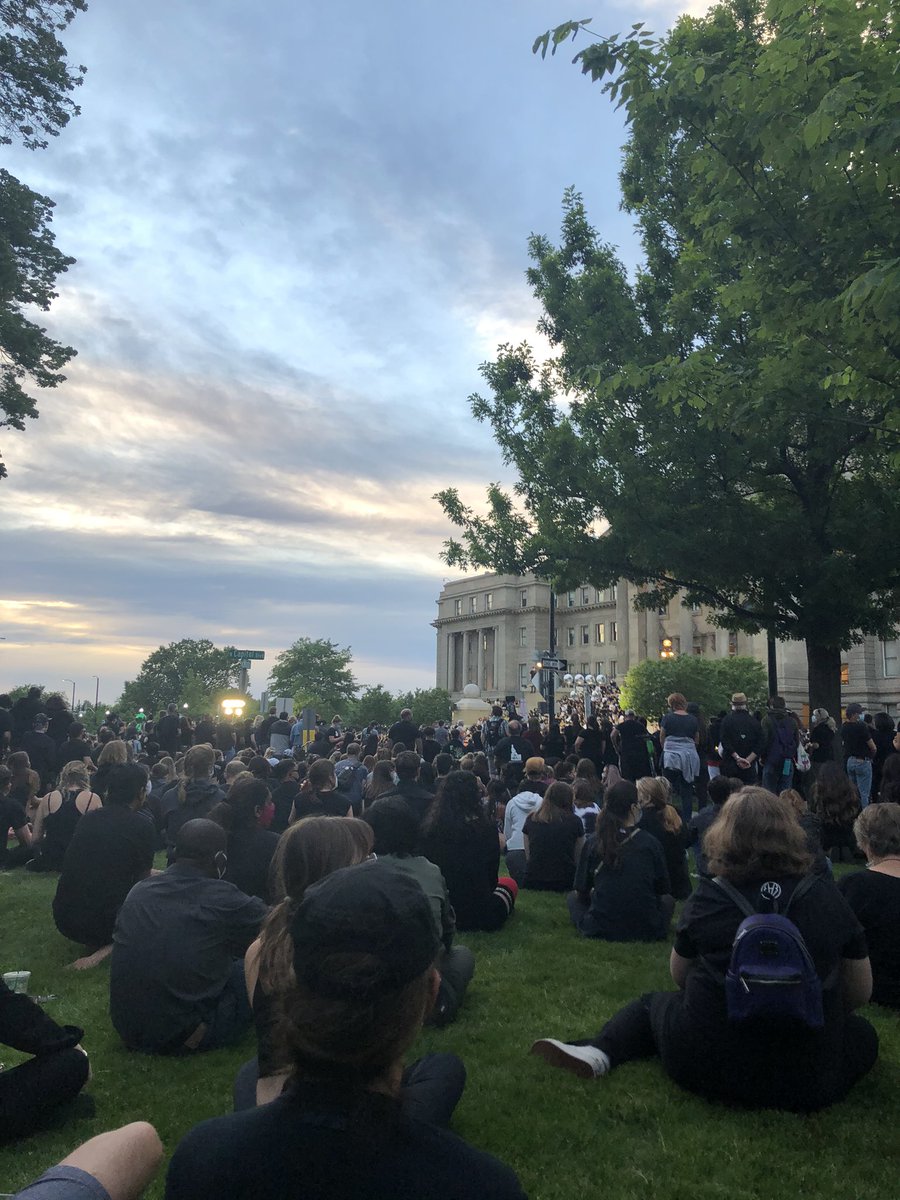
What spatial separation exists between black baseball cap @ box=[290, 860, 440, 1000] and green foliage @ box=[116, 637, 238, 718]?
424 ft

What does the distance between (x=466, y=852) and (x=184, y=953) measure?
290cm

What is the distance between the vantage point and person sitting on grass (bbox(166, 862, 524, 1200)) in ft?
5.41

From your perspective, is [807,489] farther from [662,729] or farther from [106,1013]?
[106,1013]

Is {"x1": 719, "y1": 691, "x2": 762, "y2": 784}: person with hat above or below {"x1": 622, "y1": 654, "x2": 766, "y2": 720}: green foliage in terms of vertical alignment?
below

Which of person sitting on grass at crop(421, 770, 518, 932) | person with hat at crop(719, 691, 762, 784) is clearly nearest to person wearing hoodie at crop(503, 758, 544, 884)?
person sitting on grass at crop(421, 770, 518, 932)

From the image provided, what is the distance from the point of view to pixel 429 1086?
11.4 ft

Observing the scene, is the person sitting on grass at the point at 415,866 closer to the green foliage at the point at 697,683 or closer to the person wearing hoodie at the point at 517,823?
the person wearing hoodie at the point at 517,823

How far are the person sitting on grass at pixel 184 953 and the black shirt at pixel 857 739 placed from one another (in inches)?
424

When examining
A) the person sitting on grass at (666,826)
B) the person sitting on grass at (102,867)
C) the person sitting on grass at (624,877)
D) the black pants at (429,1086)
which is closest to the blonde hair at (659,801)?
the person sitting on grass at (666,826)

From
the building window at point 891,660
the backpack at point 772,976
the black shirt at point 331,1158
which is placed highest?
the building window at point 891,660

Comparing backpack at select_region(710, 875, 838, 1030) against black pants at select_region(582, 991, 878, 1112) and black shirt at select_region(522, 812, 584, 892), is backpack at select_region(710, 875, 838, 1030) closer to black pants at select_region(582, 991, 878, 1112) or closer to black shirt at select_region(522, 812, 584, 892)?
black pants at select_region(582, 991, 878, 1112)

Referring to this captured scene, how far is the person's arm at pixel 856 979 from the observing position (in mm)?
3943

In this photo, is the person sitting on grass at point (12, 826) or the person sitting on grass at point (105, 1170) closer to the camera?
the person sitting on grass at point (105, 1170)

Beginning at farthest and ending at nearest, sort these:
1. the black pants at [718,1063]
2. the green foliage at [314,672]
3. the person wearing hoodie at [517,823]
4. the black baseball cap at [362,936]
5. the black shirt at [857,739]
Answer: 1. the green foliage at [314,672]
2. the black shirt at [857,739]
3. the person wearing hoodie at [517,823]
4. the black pants at [718,1063]
5. the black baseball cap at [362,936]
